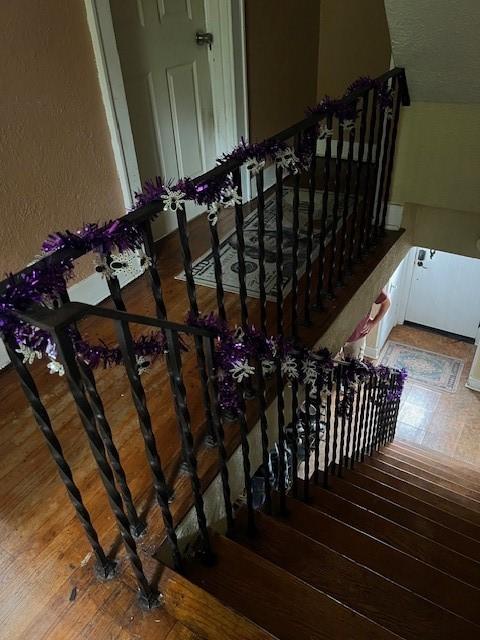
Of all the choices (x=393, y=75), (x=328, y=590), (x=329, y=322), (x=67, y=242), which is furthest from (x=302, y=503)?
(x=393, y=75)

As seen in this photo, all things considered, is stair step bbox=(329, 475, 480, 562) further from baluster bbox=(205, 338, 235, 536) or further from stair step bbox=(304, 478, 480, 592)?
baluster bbox=(205, 338, 235, 536)

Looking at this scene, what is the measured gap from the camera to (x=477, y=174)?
2467 mm

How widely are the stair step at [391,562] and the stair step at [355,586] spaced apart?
0.19 metres

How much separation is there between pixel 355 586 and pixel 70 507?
3.00 ft

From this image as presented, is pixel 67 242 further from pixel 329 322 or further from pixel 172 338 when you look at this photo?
pixel 329 322

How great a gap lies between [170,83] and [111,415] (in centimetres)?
184

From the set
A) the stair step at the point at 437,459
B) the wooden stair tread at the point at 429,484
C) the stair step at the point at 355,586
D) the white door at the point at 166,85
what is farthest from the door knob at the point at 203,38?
the stair step at the point at 437,459

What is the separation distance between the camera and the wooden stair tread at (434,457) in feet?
12.6

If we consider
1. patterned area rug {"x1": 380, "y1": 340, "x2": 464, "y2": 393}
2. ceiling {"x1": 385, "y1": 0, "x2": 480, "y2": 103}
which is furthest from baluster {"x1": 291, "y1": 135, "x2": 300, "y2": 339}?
patterned area rug {"x1": 380, "y1": 340, "x2": 464, "y2": 393}

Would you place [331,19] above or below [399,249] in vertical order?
above

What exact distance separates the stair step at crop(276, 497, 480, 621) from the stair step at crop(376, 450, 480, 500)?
1.71 metres

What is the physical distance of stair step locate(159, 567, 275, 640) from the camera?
110 cm

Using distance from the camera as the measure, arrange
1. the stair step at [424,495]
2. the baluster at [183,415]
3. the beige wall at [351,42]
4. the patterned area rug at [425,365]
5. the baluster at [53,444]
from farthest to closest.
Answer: the patterned area rug at [425,365], the beige wall at [351,42], the stair step at [424,495], the baluster at [183,415], the baluster at [53,444]

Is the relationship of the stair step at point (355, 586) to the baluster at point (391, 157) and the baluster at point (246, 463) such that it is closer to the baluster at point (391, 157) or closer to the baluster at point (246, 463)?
the baluster at point (246, 463)
